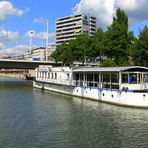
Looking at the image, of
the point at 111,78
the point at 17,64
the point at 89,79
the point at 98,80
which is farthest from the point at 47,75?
the point at 17,64

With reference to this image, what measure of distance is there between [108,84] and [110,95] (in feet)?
15.8

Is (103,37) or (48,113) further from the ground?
(103,37)

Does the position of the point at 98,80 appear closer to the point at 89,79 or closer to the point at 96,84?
the point at 96,84

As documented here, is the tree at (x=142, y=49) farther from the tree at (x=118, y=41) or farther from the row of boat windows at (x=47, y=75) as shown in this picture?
the row of boat windows at (x=47, y=75)

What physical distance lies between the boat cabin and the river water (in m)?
5.94

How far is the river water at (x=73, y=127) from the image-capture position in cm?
2802

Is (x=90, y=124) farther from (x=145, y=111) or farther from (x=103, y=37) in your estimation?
(x=103, y=37)

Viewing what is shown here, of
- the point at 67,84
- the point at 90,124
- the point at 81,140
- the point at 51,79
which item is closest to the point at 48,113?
the point at 90,124

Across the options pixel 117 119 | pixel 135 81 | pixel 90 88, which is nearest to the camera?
pixel 117 119

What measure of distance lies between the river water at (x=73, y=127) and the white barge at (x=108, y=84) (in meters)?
2.31

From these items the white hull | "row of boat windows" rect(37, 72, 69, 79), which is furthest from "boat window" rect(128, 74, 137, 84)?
"row of boat windows" rect(37, 72, 69, 79)

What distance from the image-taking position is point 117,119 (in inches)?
1516

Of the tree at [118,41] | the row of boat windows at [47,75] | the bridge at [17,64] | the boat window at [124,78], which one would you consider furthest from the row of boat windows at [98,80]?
the bridge at [17,64]

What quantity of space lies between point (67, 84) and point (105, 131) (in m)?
38.4
